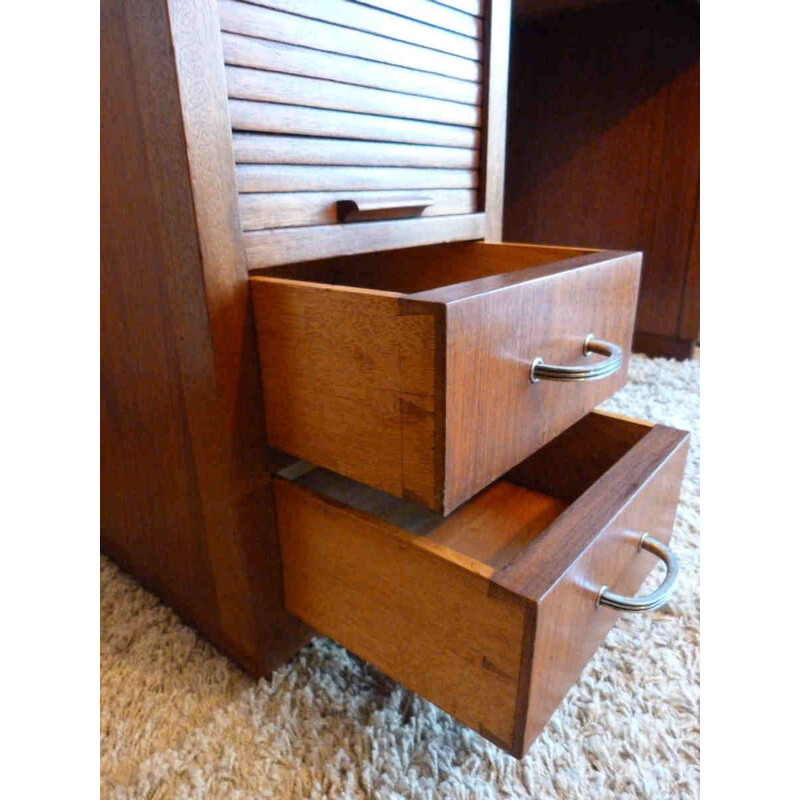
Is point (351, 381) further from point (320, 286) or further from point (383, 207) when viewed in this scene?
point (383, 207)

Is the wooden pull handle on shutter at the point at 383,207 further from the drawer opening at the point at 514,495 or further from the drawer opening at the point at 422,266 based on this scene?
the drawer opening at the point at 514,495

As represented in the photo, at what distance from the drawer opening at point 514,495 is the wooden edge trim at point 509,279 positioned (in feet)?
0.55

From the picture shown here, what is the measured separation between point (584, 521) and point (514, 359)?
5.2 inches

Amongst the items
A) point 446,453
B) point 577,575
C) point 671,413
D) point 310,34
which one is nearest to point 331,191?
point 310,34

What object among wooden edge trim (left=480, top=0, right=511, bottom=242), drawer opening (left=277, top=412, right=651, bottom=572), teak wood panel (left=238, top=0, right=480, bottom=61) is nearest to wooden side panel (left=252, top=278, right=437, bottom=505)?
drawer opening (left=277, top=412, right=651, bottom=572)

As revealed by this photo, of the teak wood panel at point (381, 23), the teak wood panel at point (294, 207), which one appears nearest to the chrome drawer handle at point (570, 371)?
the teak wood panel at point (294, 207)

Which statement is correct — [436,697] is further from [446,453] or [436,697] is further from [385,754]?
[446,453]

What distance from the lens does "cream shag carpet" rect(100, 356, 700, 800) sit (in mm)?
498

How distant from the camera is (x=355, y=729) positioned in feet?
1.78

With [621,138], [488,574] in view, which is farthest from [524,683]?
[621,138]

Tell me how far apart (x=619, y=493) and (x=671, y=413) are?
76 cm

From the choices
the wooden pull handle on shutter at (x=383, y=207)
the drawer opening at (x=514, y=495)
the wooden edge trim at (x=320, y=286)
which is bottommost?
the drawer opening at (x=514, y=495)

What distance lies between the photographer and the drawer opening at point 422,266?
677 mm

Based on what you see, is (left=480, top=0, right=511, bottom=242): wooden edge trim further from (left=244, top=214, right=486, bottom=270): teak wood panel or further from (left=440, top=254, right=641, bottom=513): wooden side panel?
(left=440, top=254, right=641, bottom=513): wooden side panel
